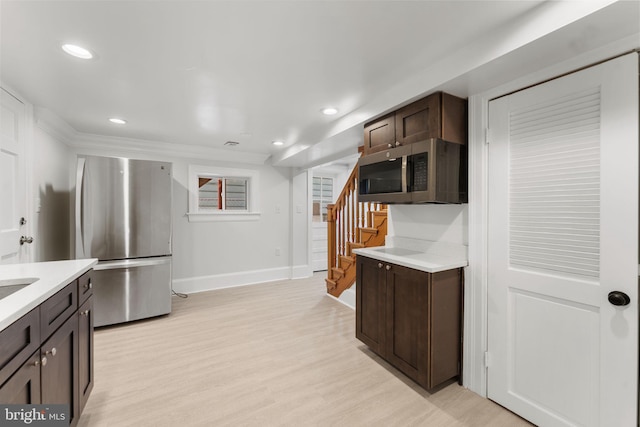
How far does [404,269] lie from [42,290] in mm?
1984

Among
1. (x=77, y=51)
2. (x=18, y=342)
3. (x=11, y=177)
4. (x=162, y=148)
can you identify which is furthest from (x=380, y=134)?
(x=162, y=148)

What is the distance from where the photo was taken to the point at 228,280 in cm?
465

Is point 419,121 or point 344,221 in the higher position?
point 419,121

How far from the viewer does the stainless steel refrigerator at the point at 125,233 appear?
3.00 metres

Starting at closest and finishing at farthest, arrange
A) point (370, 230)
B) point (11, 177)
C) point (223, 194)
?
point (11, 177) < point (370, 230) < point (223, 194)

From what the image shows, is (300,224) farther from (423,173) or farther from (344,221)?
(423,173)

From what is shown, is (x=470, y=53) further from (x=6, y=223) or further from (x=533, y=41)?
(x=6, y=223)

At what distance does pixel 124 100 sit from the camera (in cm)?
249

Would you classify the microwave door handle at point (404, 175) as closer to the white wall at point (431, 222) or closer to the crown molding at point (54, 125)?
the white wall at point (431, 222)

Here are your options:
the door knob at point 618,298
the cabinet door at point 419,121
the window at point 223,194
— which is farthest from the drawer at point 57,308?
the window at point 223,194

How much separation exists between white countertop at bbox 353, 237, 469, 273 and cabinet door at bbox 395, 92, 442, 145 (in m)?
0.86

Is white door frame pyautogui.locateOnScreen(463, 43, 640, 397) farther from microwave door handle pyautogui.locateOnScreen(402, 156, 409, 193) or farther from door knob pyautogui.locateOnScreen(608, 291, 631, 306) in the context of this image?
door knob pyautogui.locateOnScreen(608, 291, 631, 306)

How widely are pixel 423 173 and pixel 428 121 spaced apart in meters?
0.36

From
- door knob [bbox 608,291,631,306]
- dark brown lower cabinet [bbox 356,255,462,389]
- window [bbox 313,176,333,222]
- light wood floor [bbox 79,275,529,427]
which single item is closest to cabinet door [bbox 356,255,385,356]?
dark brown lower cabinet [bbox 356,255,462,389]
